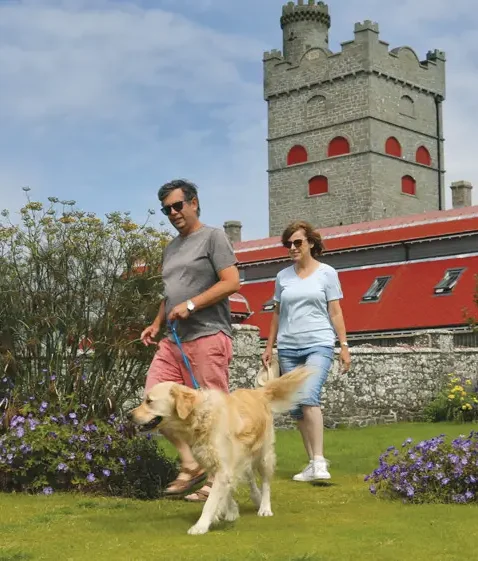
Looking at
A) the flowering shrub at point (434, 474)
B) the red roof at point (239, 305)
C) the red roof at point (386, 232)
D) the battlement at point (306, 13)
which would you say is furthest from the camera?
the battlement at point (306, 13)

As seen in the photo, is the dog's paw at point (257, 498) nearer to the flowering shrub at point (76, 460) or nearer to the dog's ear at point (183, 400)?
the flowering shrub at point (76, 460)


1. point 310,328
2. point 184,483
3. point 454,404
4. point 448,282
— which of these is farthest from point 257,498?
point 448,282

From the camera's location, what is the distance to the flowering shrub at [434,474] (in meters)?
7.48

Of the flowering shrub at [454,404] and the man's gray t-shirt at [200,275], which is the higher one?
the man's gray t-shirt at [200,275]

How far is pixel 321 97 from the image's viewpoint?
2472 inches

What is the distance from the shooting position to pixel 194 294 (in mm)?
7598

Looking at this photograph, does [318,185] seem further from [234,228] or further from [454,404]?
[454,404]

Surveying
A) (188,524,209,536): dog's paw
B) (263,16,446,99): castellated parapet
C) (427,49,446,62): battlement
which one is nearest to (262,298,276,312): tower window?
(188,524,209,536): dog's paw

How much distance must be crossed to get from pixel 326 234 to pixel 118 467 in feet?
107

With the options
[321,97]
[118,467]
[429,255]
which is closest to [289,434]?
[118,467]

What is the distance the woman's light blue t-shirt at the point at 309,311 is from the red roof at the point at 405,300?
1931cm

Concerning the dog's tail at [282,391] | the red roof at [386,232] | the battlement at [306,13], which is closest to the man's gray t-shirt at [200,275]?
the dog's tail at [282,391]

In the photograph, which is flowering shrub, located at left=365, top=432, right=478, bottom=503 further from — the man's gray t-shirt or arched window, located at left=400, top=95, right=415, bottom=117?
arched window, located at left=400, top=95, right=415, bottom=117

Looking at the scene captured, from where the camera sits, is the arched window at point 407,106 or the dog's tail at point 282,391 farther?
the arched window at point 407,106
